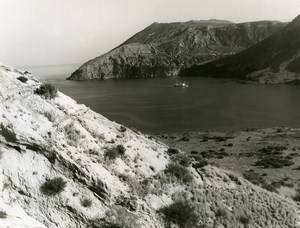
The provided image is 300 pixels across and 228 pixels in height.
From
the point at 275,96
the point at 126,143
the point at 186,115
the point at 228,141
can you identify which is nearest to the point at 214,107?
the point at 186,115

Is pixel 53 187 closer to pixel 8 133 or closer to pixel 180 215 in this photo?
pixel 8 133

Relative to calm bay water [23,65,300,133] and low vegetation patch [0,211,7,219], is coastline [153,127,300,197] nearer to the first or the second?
low vegetation patch [0,211,7,219]

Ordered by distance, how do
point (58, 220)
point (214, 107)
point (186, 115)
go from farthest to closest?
point (214, 107)
point (186, 115)
point (58, 220)

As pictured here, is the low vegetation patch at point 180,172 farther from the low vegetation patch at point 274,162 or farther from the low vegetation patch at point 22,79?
the low vegetation patch at point 274,162

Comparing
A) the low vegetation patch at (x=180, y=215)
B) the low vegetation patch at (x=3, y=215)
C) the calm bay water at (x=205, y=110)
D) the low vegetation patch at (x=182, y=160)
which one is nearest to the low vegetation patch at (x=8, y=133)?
the low vegetation patch at (x=3, y=215)

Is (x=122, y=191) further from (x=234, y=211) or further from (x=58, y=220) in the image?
(x=234, y=211)

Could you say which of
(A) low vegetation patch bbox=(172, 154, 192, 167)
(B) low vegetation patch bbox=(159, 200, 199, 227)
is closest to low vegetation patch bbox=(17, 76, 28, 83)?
(A) low vegetation patch bbox=(172, 154, 192, 167)
